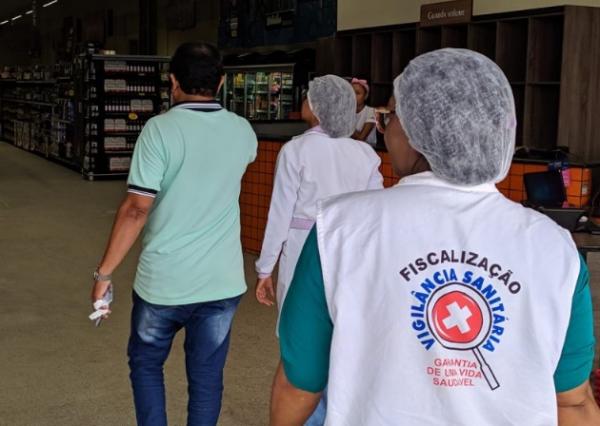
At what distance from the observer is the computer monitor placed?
3979 millimetres

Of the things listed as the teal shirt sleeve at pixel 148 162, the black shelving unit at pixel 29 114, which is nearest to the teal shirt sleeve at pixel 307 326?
the teal shirt sleeve at pixel 148 162

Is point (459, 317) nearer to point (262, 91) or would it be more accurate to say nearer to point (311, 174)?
point (311, 174)

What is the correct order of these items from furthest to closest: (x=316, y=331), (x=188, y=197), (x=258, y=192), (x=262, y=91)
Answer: (x=262, y=91)
(x=258, y=192)
(x=188, y=197)
(x=316, y=331)

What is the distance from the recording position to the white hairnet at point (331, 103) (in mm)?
3309

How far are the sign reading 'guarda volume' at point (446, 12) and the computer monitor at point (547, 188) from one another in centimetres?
461

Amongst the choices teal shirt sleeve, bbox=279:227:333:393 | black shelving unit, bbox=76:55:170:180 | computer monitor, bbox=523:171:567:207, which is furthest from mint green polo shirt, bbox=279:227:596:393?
black shelving unit, bbox=76:55:170:180

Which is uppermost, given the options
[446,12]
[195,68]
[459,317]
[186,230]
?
[446,12]

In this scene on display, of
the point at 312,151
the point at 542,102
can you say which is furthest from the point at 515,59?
the point at 312,151

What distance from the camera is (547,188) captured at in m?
4.02

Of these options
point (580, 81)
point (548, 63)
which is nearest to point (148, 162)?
point (580, 81)

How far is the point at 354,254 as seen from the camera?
1373 mm

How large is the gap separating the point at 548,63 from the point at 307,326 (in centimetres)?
678

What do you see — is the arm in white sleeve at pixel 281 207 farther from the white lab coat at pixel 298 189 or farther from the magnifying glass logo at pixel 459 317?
the magnifying glass logo at pixel 459 317

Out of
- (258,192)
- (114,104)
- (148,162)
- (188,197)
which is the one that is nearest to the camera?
(148,162)
